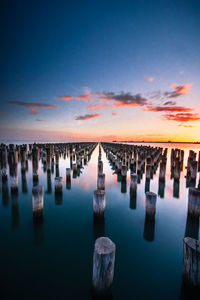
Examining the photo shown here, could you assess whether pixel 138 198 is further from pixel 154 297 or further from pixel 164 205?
pixel 154 297

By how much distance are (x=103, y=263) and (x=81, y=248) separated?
7.35 feet

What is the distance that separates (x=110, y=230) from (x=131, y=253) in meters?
1.04

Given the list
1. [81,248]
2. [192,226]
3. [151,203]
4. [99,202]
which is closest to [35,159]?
[99,202]

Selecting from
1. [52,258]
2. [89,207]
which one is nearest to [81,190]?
[89,207]

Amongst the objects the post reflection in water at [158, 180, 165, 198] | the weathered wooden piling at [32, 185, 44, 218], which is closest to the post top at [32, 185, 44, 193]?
the weathered wooden piling at [32, 185, 44, 218]

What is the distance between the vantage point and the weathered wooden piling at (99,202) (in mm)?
4603

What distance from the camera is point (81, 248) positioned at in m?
4.09

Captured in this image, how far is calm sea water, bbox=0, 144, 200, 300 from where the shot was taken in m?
2.99

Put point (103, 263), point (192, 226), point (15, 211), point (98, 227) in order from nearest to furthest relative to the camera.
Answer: point (103, 263) → point (98, 227) → point (192, 226) → point (15, 211)

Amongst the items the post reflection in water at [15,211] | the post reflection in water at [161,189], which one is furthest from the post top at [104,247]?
the post reflection in water at [161,189]

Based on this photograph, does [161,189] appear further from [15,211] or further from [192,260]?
[15,211]

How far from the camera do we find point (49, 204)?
674cm

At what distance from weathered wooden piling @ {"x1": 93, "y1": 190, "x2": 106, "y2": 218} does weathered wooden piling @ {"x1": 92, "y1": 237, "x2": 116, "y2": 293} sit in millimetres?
2155

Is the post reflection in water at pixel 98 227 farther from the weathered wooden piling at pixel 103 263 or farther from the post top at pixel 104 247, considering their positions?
the post top at pixel 104 247
